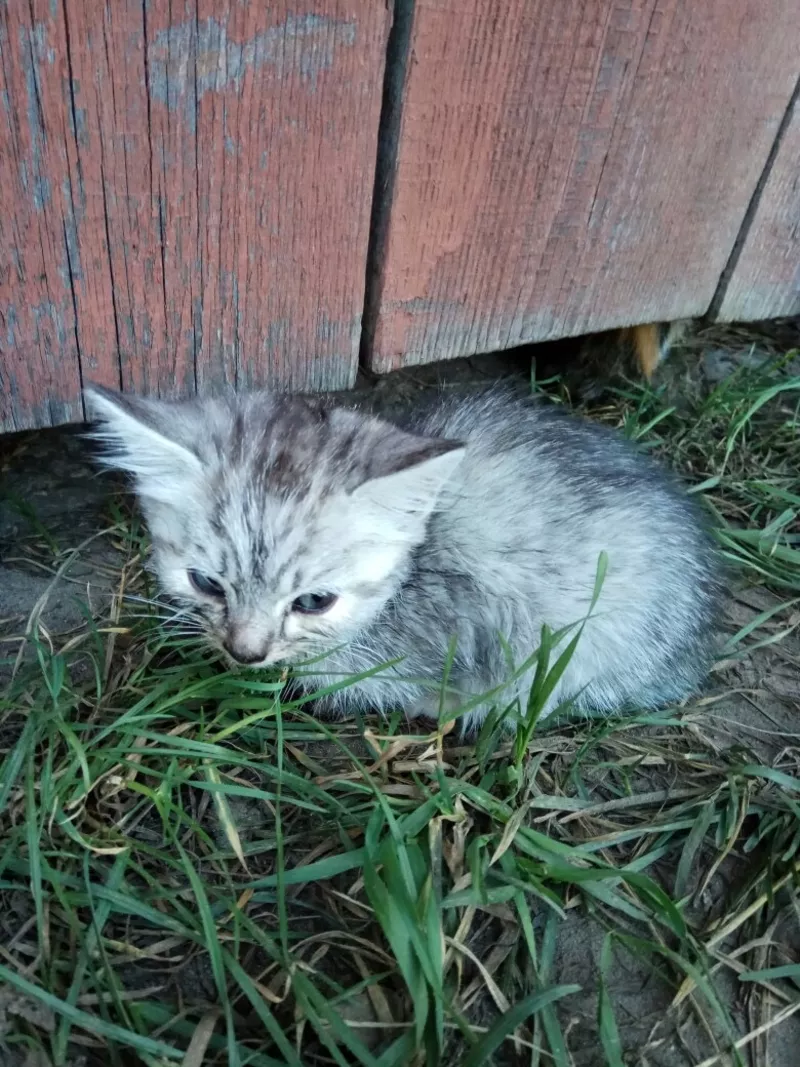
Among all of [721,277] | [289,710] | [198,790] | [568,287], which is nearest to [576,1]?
[568,287]

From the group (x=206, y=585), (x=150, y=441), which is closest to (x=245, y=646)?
(x=206, y=585)

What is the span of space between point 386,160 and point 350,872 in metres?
1.55

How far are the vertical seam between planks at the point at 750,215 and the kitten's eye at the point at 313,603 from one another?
1789 mm

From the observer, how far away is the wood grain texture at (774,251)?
2537 mm

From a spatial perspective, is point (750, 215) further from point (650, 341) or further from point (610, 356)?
point (610, 356)

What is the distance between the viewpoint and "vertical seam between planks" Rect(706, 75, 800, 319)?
2430 mm

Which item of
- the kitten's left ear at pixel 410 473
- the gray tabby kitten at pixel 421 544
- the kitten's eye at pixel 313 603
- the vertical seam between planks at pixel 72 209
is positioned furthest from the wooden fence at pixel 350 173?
the kitten's eye at pixel 313 603

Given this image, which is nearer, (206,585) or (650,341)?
(206,585)

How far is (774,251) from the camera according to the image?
2.75m

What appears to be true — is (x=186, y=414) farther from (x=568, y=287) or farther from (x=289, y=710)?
(x=568, y=287)

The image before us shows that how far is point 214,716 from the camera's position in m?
1.86

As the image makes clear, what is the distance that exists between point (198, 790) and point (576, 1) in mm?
1928

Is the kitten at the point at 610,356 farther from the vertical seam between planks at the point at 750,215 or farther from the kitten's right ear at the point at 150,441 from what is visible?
the kitten's right ear at the point at 150,441

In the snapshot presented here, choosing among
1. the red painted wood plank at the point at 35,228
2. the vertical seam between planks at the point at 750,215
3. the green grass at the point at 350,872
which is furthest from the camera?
the vertical seam between planks at the point at 750,215
